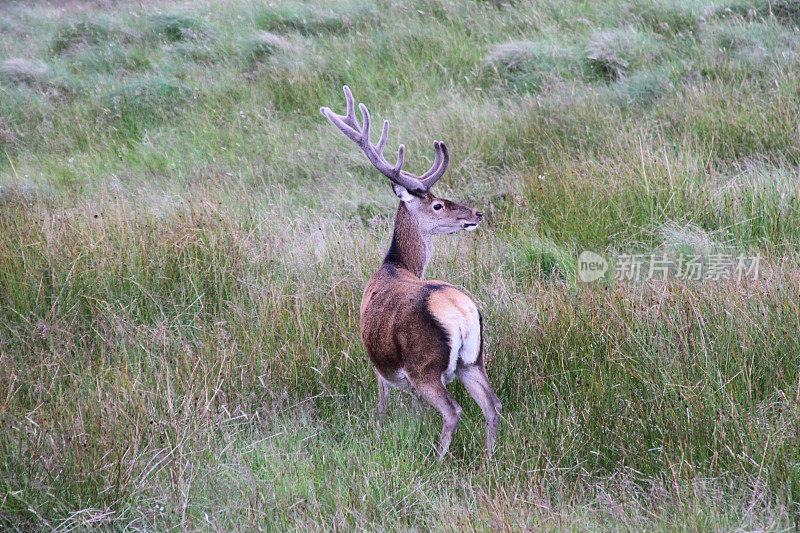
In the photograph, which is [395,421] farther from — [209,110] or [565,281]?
[209,110]

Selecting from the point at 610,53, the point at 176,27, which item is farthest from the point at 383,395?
the point at 176,27

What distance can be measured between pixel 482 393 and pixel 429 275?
1.71 meters

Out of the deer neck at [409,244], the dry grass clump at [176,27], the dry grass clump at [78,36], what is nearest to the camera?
the deer neck at [409,244]

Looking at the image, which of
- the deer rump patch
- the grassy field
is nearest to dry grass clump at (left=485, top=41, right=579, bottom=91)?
the grassy field

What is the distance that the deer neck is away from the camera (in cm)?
437

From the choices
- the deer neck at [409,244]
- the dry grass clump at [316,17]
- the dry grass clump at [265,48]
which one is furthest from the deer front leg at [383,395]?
the dry grass clump at [316,17]

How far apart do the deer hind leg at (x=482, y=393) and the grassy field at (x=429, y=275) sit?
0.34ft

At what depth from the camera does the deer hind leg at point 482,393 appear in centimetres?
336

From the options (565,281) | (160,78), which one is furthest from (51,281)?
(160,78)

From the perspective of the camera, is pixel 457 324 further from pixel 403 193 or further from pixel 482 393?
pixel 403 193

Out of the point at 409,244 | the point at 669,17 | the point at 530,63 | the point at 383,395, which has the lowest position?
the point at 383,395

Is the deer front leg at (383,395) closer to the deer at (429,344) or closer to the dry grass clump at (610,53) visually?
the deer at (429,344)

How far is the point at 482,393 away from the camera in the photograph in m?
3.40

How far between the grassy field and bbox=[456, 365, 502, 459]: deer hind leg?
10 cm
